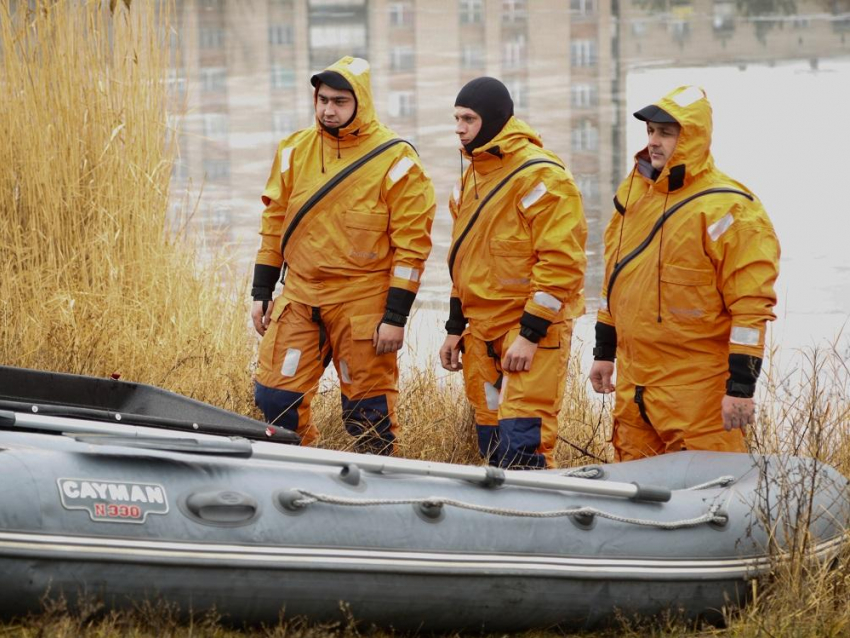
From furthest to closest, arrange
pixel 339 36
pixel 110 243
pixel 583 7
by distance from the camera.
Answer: pixel 583 7 → pixel 339 36 → pixel 110 243

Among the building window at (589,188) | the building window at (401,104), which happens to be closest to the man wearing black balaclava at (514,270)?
the building window at (589,188)

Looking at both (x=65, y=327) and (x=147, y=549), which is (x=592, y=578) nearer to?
(x=147, y=549)

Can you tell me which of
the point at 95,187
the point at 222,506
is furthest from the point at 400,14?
the point at 222,506

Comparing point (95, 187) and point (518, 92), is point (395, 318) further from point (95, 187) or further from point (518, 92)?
point (518, 92)

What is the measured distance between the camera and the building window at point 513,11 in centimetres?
2711

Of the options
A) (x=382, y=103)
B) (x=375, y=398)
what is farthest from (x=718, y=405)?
(x=382, y=103)

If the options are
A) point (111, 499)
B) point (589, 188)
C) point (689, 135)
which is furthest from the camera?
point (589, 188)

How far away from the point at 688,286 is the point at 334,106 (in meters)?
1.57

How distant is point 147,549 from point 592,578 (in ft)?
4.51

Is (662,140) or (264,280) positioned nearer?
(662,140)

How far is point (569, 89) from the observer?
1898 cm

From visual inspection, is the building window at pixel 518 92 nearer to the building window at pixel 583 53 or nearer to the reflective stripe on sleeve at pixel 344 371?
the building window at pixel 583 53

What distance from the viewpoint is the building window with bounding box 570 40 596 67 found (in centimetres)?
2144

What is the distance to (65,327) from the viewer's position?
6.46 meters
